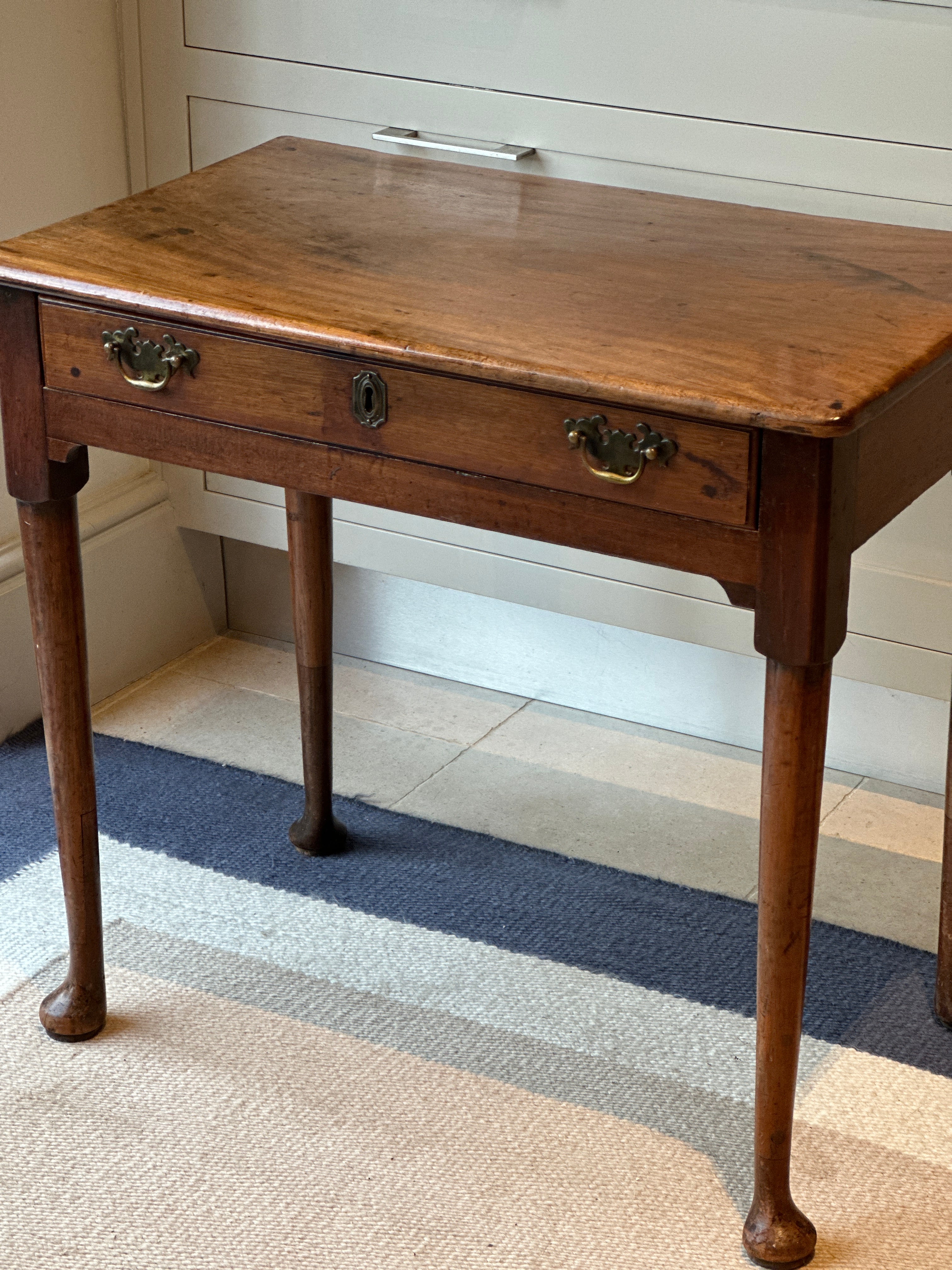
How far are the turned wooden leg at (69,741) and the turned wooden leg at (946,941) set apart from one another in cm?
74

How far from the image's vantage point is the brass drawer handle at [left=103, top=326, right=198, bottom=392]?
114cm

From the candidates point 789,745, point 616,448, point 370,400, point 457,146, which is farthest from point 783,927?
point 457,146

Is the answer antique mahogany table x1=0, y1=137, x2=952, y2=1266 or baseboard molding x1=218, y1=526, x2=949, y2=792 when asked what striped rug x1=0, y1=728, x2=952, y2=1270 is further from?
baseboard molding x1=218, y1=526, x2=949, y2=792

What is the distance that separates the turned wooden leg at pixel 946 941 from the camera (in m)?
1.39

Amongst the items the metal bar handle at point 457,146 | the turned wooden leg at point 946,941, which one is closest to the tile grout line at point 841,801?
the turned wooden leg at point 946,941

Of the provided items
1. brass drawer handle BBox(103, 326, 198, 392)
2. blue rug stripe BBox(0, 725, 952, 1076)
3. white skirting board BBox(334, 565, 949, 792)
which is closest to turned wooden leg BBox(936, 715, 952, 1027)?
blue rug stripe BBox(0, 725, 952, 1076)

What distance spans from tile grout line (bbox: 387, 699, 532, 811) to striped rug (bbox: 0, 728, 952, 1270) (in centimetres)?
5

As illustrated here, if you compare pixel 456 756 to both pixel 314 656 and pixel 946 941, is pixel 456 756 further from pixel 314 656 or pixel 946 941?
pixel 946 941

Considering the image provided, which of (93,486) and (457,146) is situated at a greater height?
(457,146)

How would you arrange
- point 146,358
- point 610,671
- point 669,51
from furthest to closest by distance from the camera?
point 610,671 < point 669,51 < point 146,358

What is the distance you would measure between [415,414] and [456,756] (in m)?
0.91

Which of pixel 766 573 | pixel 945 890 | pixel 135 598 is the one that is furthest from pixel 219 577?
pixel 766 573

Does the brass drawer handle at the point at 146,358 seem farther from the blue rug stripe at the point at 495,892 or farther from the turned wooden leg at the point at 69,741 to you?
the blue rug stripe at the point at 495,892

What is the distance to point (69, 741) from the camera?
1328 millimetres
